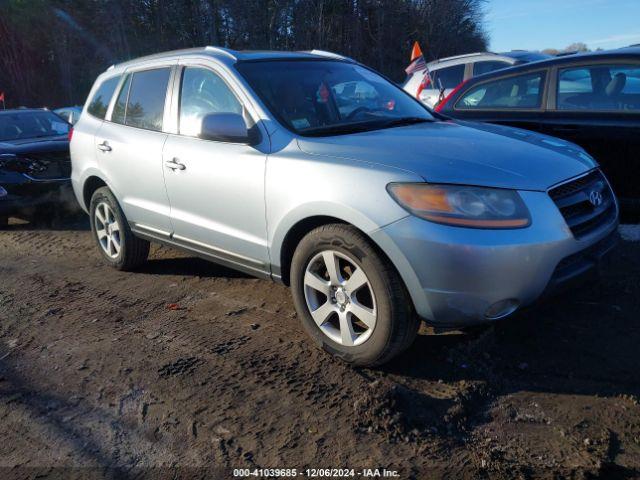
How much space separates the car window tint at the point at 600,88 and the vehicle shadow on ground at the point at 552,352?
5.90 ft

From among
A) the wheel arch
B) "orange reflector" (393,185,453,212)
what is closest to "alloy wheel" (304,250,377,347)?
"orange reflector" (393,185,453,212)

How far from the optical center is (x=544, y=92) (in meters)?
5.32

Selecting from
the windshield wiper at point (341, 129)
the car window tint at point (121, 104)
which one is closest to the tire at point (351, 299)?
the windshield wiper at point (341, 129)

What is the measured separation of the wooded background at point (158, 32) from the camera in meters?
26.9

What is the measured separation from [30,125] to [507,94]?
6.86 m

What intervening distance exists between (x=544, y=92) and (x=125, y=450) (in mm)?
4506

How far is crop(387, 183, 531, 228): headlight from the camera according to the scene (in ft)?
9.34

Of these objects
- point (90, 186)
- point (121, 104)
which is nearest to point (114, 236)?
point (90, 186)

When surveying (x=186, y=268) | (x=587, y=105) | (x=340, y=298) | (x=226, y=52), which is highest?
(x=226, y=52)

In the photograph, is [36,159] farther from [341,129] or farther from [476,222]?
[476,222]

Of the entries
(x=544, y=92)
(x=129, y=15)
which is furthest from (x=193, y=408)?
(x=129, y=15)

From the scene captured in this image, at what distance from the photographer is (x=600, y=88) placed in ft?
16.5

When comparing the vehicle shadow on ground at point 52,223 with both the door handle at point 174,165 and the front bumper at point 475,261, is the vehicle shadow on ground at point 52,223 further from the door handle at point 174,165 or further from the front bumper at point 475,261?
the front bumper at point 475,261

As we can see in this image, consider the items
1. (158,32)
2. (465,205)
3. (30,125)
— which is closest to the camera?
(465,205)
